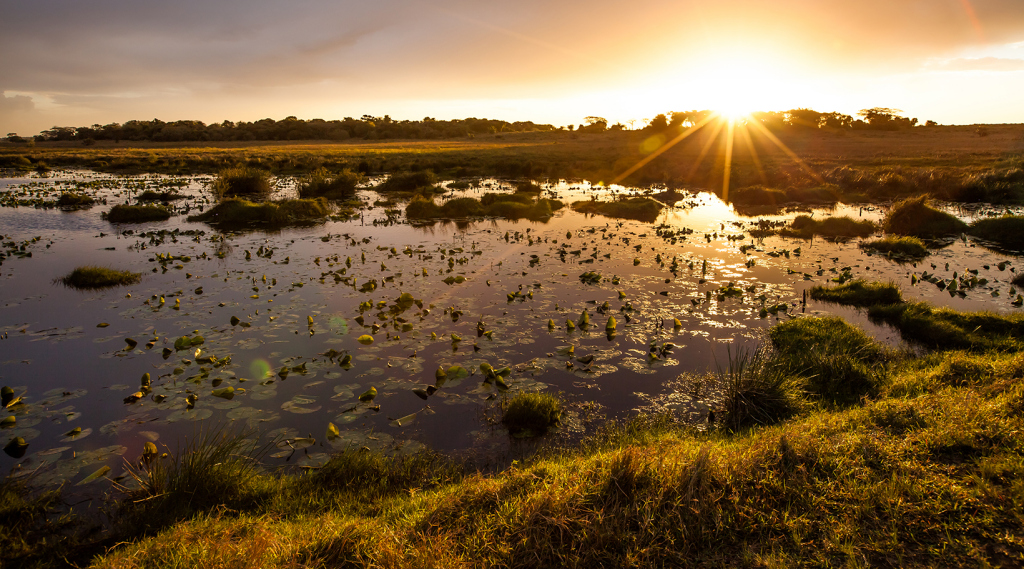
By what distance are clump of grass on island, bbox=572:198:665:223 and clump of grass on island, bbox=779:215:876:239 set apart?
6.72 meters

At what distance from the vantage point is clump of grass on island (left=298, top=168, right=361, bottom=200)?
31062mm

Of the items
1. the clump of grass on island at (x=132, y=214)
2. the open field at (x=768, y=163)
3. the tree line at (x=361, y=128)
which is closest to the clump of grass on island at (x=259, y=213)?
the clump of grass on island at (x=132, y=214)

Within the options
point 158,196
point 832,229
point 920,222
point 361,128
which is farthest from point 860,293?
point 361,128

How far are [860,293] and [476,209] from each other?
1929 cm

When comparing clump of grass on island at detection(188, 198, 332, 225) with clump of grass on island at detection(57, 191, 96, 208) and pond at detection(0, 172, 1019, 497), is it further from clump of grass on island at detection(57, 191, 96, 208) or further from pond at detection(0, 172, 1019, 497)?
clump of grass on island at detection(57, 191, 96, 208)

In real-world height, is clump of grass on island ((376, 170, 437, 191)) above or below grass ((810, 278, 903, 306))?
above

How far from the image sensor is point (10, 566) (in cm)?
419

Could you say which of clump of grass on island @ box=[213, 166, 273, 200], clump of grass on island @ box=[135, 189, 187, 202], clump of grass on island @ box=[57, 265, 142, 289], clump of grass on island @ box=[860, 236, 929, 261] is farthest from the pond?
clump of grass on island @ box=[213, 166, 273, 200]

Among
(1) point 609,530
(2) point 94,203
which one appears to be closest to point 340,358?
(1) point 609,530

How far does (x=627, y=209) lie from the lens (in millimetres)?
26109

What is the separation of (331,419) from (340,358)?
1993mm

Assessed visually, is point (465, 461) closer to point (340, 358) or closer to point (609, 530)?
point (609, 530)

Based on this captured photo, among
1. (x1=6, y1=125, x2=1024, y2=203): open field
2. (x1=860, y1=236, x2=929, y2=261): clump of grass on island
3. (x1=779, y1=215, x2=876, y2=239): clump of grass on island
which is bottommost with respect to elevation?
(x1=860, y1=236, x2=929, y2=261): clump of grass on island

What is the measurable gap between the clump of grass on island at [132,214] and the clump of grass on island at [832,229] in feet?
106
